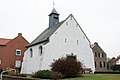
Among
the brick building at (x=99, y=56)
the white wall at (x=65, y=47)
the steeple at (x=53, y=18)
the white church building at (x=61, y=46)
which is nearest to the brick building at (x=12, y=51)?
the white church building at (x=61, y=46)

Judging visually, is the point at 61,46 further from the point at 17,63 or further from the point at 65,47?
the point at 17,63

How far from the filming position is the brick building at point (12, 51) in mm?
47947

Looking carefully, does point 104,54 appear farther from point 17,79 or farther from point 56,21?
point 17,79

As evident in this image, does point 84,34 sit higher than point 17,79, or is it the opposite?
point 84,34

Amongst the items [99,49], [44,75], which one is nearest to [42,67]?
[44,75]

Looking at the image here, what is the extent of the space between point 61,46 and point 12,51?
1966cm

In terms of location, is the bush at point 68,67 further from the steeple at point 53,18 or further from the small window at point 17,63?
the small window at point 17,63

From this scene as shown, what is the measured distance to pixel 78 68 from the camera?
Result: 23000 mm

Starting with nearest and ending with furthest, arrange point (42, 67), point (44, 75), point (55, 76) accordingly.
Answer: point (55, 76), point (44, 75), point (42, 67)

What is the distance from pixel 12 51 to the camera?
4953 cm

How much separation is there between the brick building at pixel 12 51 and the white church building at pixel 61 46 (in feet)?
37.0

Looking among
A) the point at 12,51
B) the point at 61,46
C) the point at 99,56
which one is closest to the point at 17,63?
the point at 12,51

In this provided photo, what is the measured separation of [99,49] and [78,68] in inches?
1706

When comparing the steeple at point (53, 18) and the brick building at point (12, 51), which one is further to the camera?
the brick building at point (12, 51)
